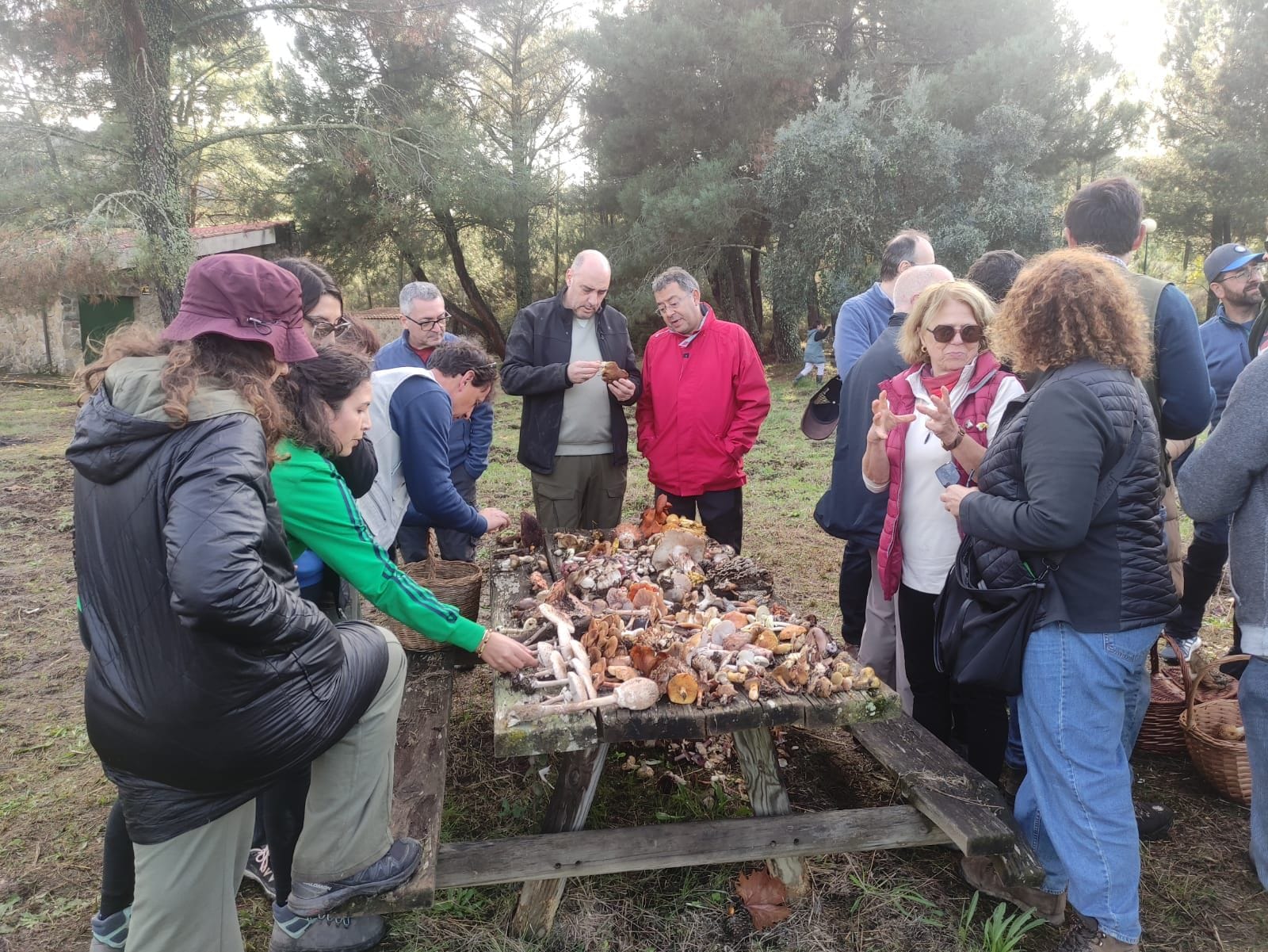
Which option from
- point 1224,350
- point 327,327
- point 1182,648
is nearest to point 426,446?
point 327,327

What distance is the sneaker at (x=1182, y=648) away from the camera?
4.09m

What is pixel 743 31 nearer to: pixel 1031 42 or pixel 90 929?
pixel 1031 42

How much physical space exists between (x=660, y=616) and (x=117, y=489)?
5.36 ft

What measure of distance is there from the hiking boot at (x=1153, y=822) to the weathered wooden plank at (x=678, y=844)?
985 millimetres

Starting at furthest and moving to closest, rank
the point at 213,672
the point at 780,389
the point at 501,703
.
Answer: the point at 780,389 < the point at 501,703 < the point at 213,672

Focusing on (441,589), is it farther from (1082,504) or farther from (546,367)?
(1082,504)

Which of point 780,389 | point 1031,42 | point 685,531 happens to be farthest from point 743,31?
point 685,531

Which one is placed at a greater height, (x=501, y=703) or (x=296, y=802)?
(x=501, y=703)

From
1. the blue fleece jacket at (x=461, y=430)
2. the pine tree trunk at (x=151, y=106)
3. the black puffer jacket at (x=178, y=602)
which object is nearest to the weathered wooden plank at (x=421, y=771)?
the black puffer jacket at (x=178, y=602)

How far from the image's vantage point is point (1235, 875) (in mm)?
2750

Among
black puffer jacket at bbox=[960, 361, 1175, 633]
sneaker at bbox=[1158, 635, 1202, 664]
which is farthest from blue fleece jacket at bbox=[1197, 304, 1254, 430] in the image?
black puffer jacket at bbox=[960, 361, 1175, 633]

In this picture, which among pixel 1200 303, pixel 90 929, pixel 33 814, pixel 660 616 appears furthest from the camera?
pixel 1200 303

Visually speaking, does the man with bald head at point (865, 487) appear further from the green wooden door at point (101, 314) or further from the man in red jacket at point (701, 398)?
the green wooden door at point (101, 314)

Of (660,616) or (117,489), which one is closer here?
(117,489)
